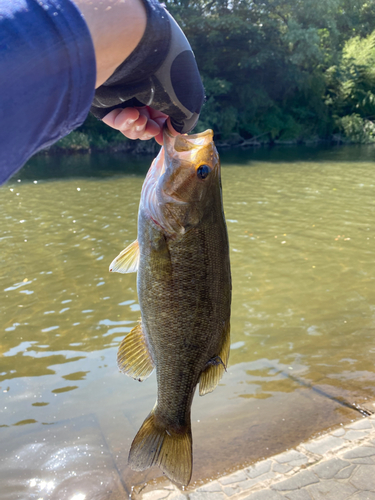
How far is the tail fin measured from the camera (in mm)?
2020

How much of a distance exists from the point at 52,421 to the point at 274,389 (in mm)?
2365

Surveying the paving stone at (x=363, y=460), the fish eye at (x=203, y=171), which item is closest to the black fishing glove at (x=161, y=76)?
the fish eye at (x=203, y=171)

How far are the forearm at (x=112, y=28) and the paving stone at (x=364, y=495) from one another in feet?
10.3

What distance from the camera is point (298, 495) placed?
10.2ft

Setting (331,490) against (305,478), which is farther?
(305,478)

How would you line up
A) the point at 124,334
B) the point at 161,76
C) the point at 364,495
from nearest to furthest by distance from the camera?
the point at 161,76, the point at 364,495, the point at 124,334

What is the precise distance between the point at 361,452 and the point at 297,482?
643 mm

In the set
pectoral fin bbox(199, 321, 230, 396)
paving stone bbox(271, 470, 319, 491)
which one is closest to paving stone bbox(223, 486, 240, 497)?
paving stone bbox(271, 470, 319, 491)

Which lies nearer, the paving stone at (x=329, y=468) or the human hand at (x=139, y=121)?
the human hand at (x=139, y=121)

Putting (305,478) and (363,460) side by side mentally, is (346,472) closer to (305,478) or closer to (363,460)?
(363,460)

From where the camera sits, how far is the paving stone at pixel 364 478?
10.2ft

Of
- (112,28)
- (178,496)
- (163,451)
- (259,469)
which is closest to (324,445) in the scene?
(259,469)

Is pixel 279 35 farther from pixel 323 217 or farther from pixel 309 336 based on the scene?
pixel 309 336

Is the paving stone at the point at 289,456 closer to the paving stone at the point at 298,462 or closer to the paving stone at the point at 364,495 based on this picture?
the paving stone at the point at 298,462
